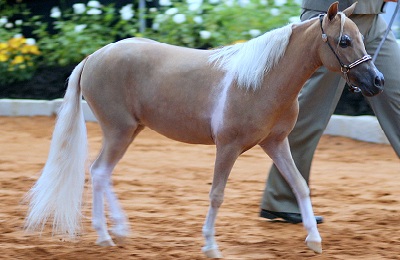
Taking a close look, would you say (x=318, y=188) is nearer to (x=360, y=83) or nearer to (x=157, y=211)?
(x=157, y=211)

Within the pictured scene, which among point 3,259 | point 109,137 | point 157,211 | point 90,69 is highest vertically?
point 90,69

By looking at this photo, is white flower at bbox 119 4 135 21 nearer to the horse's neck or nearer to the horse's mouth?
the horse's neck

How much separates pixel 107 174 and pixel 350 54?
1543 millimetres

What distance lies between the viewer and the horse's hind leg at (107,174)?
471 centimetres

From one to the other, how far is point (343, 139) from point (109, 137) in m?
4.12

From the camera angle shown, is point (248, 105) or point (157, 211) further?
point (157, 211)

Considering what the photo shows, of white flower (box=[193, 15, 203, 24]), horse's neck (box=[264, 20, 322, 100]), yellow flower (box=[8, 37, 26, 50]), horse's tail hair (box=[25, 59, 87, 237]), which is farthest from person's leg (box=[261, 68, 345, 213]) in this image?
yellow flower (box=[8, 37, 26, 50])

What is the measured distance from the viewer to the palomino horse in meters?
4.34

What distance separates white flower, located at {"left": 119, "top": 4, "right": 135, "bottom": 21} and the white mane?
6169 mm

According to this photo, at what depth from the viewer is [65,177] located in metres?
4.81

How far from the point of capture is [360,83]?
421 centimetres

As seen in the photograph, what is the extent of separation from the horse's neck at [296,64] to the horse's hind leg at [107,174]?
2.94ft

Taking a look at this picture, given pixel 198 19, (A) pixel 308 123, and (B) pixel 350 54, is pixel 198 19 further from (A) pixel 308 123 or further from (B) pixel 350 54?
(B) pixel 350 54

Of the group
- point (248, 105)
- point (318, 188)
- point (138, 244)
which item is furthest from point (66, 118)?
point (318, 188)
